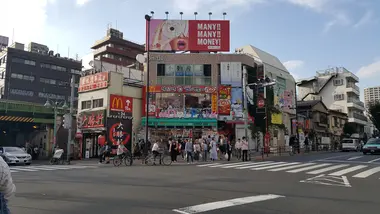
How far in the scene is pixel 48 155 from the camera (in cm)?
3434

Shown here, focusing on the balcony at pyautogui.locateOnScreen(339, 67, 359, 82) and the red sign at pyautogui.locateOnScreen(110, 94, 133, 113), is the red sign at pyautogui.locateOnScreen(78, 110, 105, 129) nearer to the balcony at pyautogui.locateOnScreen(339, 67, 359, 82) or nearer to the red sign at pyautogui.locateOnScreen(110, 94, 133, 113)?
the red sign at pyautogui.locateOnScreen(110, 94, 133, 113)

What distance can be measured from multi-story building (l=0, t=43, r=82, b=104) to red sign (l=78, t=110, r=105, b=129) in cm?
3412

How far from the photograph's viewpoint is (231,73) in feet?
108

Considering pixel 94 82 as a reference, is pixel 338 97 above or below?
above

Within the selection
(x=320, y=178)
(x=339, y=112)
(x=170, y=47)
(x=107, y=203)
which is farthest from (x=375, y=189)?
(x=339, y=112)

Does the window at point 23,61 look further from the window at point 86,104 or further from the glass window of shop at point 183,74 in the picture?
the glass window of shop at point 183,74

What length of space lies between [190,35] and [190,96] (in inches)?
285

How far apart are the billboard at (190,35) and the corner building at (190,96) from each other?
5.44ft

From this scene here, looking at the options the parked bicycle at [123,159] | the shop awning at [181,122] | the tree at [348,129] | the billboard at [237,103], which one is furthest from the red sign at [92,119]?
the tree at [348,129]

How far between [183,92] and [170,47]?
5.77 m

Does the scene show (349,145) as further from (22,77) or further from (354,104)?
(22,77)

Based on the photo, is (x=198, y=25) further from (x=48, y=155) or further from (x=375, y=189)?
(x=375, y=189)

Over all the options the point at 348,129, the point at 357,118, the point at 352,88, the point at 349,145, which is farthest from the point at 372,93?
the point at 349,145

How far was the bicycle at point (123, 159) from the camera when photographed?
20516 millimetres
